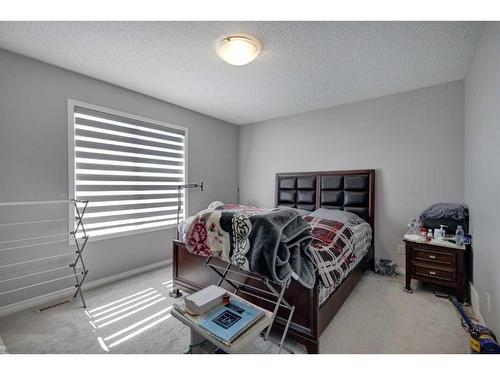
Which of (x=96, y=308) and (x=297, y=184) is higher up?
(x=297, y=184)

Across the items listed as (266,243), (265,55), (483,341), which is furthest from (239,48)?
(483,341)

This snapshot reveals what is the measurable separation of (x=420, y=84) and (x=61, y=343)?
174 inches

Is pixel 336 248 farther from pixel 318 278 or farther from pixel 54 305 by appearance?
pixel 54 305

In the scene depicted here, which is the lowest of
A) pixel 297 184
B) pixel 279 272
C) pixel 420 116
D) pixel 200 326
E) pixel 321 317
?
pixel 321 317

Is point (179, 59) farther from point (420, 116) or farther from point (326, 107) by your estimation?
point (420, 116)

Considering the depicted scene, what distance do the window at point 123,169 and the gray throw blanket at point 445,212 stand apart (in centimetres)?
332

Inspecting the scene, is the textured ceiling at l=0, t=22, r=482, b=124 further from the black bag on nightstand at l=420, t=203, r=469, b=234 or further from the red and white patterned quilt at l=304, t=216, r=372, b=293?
the red and white patterned quilt at l=304, t=216, r=372, b=293

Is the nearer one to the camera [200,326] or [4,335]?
[200,326]

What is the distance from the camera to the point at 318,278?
1609 mm

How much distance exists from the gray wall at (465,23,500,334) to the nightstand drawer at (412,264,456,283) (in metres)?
0.18

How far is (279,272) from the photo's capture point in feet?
4.74

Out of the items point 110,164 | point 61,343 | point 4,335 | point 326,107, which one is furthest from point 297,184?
point 4,335

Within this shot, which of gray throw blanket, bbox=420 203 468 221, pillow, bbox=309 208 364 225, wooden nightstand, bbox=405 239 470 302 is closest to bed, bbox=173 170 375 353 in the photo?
pillow, bbox=309 208 364 225

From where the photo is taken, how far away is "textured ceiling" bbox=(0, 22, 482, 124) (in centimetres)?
177
